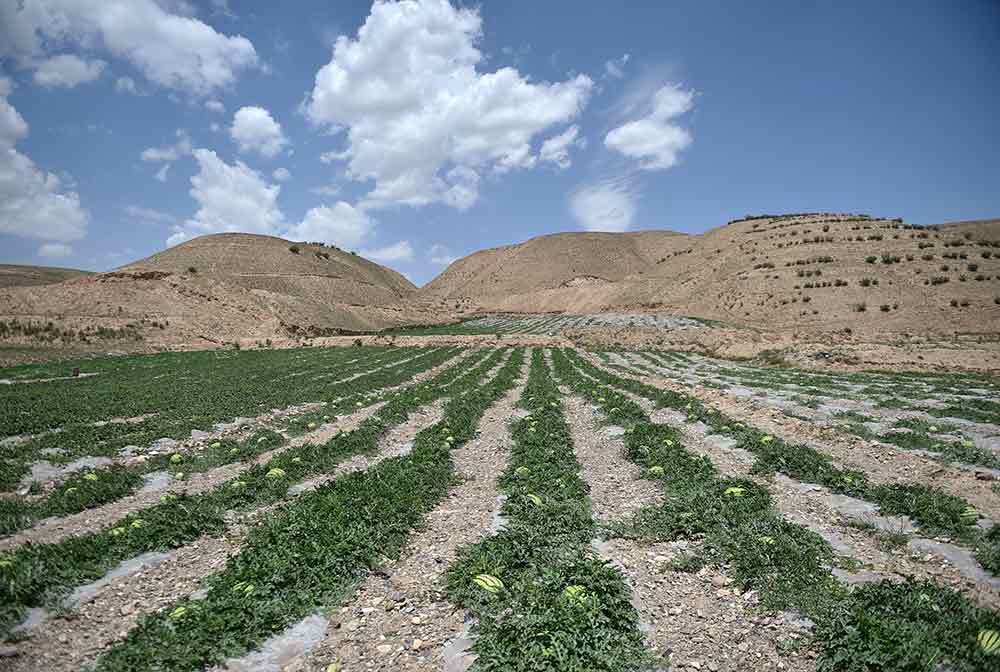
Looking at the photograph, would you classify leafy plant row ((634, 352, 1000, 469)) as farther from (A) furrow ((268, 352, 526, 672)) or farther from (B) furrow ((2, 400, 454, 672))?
(B) furrow ((2, 400, 454, 672))

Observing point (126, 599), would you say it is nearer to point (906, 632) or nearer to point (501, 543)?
point (501, 543)

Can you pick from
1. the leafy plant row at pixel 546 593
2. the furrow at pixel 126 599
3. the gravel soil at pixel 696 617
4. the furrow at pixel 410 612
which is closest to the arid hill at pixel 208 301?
the furrow at pixel 126 599

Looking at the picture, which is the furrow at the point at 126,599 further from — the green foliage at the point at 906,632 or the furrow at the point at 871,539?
the furrow at the point at 871,539

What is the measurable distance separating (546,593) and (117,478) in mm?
9127

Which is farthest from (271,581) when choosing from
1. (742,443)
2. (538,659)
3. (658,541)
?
(742,443)

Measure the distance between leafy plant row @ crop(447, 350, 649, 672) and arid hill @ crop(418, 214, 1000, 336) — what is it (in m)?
56.8

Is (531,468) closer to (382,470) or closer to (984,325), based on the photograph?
(382,470)

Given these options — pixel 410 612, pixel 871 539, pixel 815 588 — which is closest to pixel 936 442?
pixel 871 539

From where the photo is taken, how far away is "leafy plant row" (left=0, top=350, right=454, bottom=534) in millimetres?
8250

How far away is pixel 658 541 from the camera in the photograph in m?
7.45

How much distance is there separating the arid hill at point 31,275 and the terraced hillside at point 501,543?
132327 mm

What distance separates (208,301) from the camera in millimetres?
62469

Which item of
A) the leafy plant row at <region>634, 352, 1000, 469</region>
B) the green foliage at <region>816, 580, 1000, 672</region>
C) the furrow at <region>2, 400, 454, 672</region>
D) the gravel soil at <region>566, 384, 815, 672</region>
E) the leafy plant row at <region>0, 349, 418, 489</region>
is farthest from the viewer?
the leafy plant row at <region>0, 349, 418, 489</region>

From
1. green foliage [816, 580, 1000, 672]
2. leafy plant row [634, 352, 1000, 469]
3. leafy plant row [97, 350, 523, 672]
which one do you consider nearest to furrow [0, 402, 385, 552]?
leafy plant row [97, 350, 523, 672]
